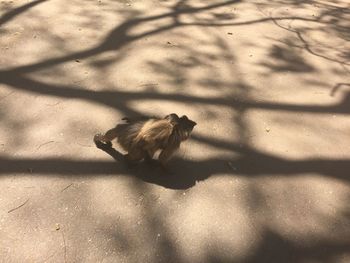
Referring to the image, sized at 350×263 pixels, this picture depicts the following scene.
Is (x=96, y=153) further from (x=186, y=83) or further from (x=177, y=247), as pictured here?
(x=186, y=83)

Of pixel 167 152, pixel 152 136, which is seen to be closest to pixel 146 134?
pixel 152 136

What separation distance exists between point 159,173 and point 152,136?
56 centimetres

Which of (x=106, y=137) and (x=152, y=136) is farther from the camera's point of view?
(x=106, y=137)

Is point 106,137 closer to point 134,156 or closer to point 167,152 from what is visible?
point 134,156

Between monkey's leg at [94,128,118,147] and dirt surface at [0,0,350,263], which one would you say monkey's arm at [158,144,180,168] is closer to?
dirt surface at [0,0,350,263]

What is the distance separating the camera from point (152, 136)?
11.8 feet

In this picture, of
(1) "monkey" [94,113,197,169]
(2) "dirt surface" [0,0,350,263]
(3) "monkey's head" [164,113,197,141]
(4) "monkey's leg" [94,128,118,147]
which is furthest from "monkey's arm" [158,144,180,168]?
(4) "monkey's leg" [94,128,118,147]

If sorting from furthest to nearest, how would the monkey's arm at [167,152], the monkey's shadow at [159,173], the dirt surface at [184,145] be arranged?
the monkey's shadow at [159,173] → the monkey's arm at [167,152] → the dirt surface at [184,145]

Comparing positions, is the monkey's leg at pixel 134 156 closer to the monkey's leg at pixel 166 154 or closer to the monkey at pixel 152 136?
the monkey at pixel 152 136

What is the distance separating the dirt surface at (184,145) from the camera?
341 centimetres

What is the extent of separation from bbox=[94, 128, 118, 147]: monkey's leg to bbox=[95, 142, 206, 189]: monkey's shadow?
3 centimetres

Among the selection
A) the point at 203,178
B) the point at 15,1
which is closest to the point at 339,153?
the point at 203,178

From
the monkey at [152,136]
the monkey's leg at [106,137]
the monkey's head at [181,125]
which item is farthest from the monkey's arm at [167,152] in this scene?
the monkey's leg at [106,137]

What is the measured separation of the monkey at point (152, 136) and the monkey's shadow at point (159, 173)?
118 mm
